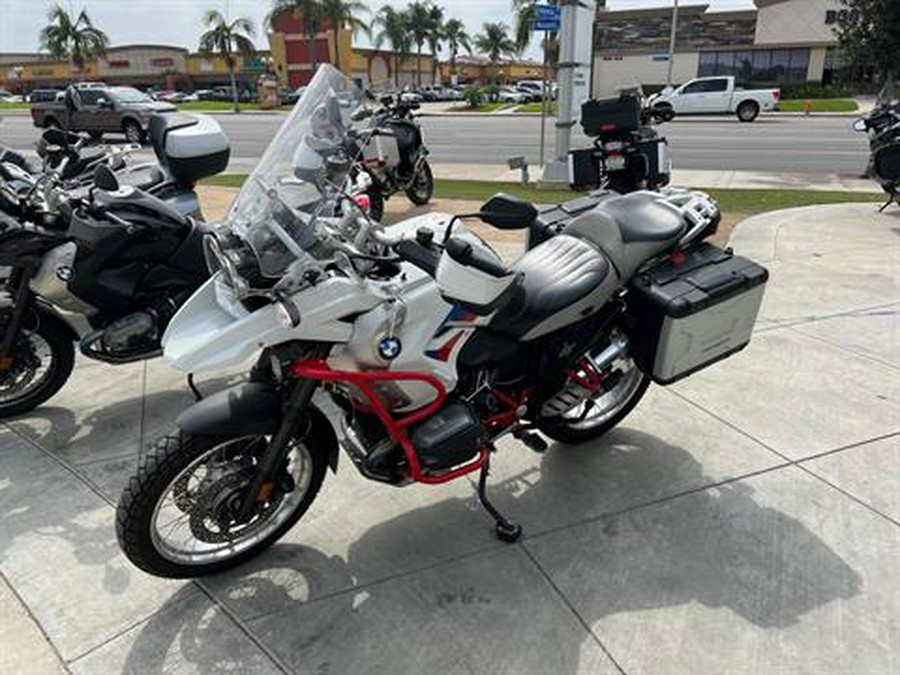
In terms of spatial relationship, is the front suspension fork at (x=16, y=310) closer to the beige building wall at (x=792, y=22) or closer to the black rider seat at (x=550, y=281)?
the black rider seat at (x=550, y=281)

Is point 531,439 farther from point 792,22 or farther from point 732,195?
point 792,22

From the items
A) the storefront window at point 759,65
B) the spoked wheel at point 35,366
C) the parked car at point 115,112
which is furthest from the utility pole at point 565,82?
the storefront window at point 759,65

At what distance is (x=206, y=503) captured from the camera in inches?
96.2

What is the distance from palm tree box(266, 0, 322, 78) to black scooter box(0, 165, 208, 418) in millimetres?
44937

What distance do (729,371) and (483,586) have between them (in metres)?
2.35

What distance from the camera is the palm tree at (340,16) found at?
45.3 meters

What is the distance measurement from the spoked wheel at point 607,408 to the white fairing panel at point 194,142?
330 centimetres

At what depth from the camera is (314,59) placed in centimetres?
5091

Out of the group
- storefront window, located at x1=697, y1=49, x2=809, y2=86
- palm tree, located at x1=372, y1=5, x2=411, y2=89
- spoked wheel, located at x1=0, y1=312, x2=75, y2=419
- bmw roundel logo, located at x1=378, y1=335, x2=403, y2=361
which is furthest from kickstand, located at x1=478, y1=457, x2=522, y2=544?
palm tree, located at x1=372, y1=5, x2=411, y2=89

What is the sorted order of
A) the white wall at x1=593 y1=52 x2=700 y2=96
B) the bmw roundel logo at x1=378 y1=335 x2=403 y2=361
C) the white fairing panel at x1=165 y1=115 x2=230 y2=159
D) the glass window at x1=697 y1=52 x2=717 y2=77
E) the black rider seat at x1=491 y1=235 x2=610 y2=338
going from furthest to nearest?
the white wall at x1=593 y1=52 x2=700 y2=96 → the glass window at x1=697 y1=52 x2=717 y2=77 → the white fairing panel at x1=165 y1=115 x2=230 y2=159 → the black rider seat at x1=491 y1=235 x2=610 y2=338 → the bmw roundel logo at x1=378 y1=335 x2=403 y2=361

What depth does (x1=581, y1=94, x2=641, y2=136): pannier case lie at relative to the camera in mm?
7789

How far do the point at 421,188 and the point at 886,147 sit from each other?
18.1 ft

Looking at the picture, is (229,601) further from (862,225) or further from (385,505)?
(862,225)

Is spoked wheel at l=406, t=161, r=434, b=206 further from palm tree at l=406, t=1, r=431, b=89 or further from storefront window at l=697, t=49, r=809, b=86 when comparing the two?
palm tree at l=406, t=1, r=431, b=89
